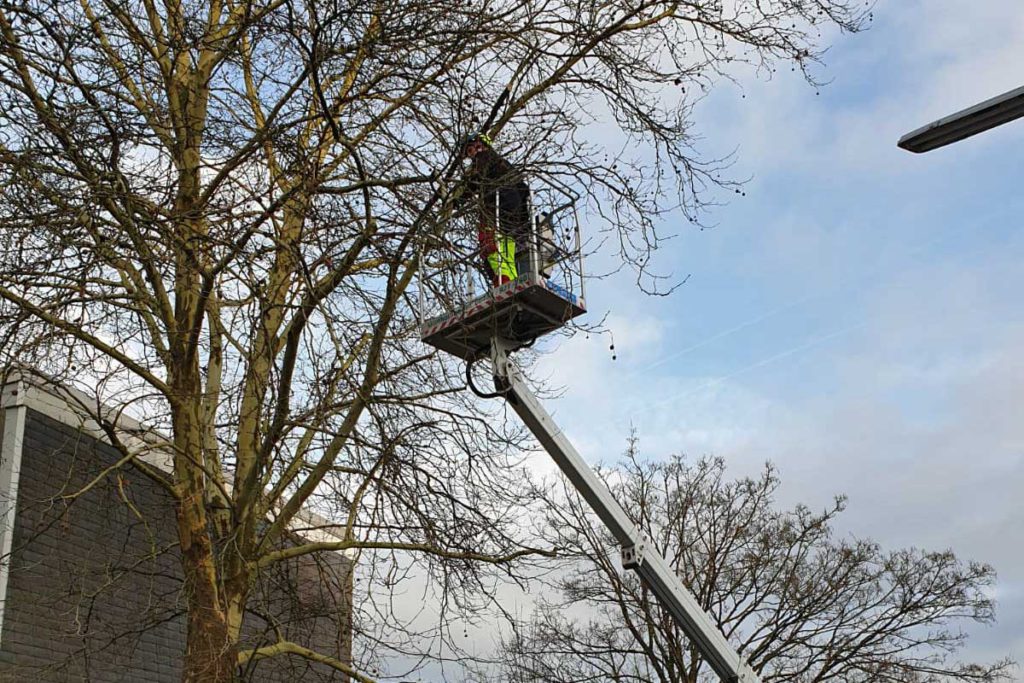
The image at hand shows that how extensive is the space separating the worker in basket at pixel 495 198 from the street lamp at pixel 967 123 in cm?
280

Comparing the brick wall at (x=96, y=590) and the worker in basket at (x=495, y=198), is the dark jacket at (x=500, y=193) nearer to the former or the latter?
the worker in basket at (x=495, y=198)

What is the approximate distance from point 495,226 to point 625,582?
13344 millimetres

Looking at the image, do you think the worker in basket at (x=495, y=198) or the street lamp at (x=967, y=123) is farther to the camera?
the worker in basket at (x=495, y=198)

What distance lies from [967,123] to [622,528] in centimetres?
660

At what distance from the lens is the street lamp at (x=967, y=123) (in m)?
6.78

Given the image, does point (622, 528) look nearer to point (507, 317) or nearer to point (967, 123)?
point (507, 317)

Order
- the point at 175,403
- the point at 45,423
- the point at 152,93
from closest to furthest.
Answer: the point at 175,403 < the point at 152,93 < the point at 45,423

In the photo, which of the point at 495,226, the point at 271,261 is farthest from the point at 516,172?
the point at 271,261

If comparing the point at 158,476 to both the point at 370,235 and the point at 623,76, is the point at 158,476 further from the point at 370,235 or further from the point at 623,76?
the point at 623,76

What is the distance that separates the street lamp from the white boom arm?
506 centimetres

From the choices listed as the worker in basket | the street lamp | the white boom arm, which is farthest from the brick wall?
the street lamp

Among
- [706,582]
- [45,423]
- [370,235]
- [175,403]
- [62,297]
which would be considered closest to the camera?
[370,235]

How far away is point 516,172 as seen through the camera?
8.53m

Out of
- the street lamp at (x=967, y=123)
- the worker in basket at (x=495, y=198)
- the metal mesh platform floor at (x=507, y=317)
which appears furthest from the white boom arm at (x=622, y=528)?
the street lamp at (x=967, y=123)
